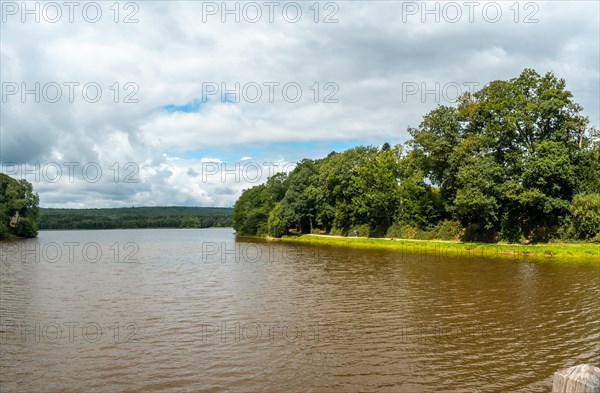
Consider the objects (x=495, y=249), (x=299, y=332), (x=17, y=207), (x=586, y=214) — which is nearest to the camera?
(x=299, y=332)

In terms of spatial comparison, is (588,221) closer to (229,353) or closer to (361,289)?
(361,289)

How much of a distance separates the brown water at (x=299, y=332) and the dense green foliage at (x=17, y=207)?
74.3 meters

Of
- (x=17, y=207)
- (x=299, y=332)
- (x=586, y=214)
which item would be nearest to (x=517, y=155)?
(x=586, y=214)

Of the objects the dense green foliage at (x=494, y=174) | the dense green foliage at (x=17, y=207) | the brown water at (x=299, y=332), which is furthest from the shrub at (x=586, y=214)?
the dense green foliage at (x=17, y=207)

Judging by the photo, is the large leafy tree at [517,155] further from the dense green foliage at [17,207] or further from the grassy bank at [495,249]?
the dense green foliage at [17,207]

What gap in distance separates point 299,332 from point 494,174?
3620 centimetres

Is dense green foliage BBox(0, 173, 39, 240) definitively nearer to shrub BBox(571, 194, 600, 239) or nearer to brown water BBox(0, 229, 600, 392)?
brown water BBox(0, 229, 600, 392)

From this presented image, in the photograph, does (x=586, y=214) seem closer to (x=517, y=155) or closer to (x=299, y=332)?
(x=517, y=155)

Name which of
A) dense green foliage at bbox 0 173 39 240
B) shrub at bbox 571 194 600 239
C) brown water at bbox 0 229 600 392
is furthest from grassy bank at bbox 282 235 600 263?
dense green foliage at bbox 0 173 39 240

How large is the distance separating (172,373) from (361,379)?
473 centimetres

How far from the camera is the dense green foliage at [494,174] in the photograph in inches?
1678

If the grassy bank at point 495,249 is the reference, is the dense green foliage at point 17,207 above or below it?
above

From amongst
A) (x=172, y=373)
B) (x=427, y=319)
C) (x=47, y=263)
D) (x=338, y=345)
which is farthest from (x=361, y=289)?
(x=47, y=263)

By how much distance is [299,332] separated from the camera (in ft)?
49.2
